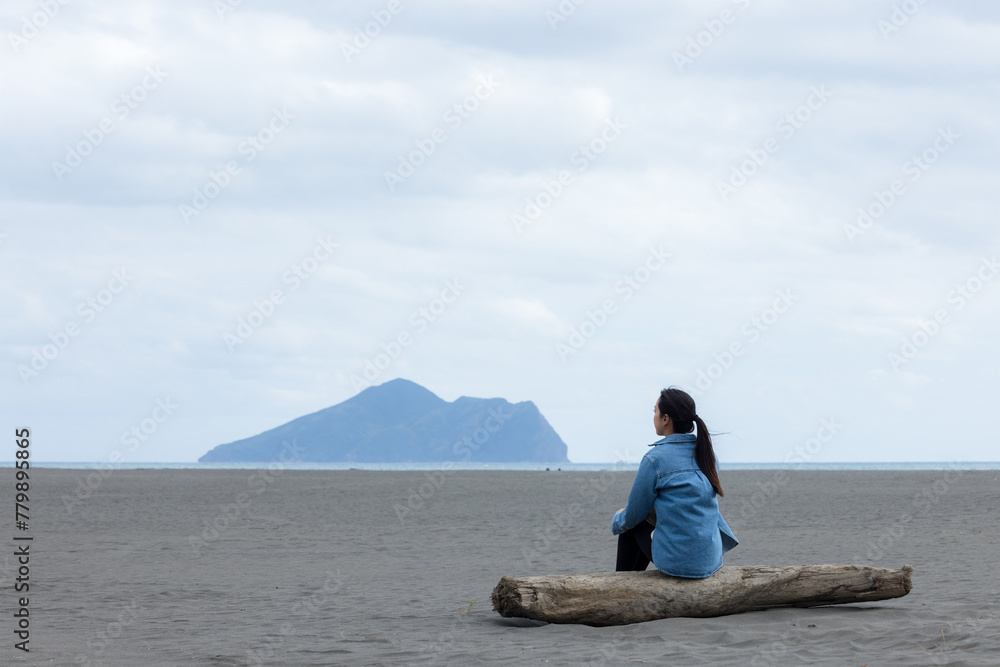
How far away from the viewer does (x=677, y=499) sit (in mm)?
7973

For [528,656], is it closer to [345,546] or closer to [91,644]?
[91,644]

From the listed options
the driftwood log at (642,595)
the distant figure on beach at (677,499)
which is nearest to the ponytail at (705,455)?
the distant figure on beach at (677,499)

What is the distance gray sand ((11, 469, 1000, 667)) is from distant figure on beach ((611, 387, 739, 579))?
62 cm

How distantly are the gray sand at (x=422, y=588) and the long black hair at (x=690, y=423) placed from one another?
138cm

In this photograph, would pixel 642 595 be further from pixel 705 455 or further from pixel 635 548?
pixel 705 455

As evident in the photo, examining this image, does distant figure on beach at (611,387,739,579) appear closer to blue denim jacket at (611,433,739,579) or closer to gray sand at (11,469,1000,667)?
blue denim jacket at (611,433,739,579)

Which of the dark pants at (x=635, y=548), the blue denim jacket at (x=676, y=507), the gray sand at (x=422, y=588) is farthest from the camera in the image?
the dark pants at (x=635, y=548)

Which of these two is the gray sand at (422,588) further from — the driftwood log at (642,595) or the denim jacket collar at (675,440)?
the denim jacket collar at (675,440)

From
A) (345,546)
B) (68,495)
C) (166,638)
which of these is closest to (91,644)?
(166,638)

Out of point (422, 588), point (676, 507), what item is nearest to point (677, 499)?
point (676, 507)

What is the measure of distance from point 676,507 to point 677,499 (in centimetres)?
7

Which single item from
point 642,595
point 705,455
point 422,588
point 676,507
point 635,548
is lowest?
point 422,588

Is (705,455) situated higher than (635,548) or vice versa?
(705,455)

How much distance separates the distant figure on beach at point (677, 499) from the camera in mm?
7977
